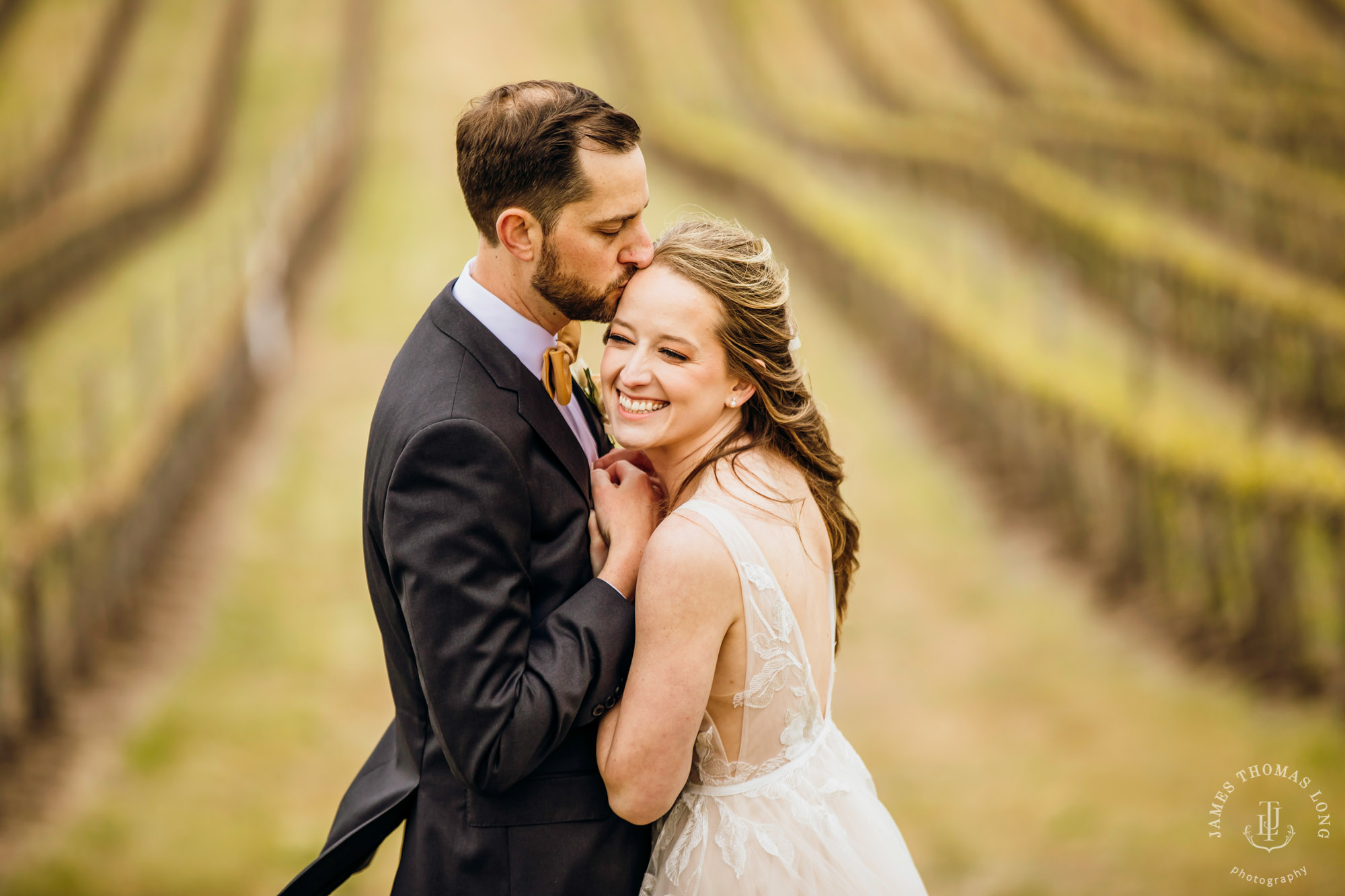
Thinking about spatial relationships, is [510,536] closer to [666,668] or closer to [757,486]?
[666,668]

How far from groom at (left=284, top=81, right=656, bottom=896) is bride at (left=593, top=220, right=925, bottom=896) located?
7 cm

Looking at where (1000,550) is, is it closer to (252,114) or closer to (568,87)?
(568,87)

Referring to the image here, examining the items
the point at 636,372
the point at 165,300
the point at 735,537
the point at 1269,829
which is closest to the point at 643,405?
the point at 636,372

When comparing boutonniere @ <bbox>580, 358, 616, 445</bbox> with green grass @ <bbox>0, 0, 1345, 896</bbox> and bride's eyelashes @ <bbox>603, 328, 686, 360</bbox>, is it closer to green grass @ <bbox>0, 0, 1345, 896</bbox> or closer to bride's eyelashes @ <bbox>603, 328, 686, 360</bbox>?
bride's eyelashes @ <bbox>603, 328, 686, 360</bbox>

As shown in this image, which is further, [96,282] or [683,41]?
[683,41]

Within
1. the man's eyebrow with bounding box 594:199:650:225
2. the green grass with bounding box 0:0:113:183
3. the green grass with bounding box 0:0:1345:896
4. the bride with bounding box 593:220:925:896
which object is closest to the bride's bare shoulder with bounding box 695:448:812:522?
the bride with bounding box 593:220:925:896

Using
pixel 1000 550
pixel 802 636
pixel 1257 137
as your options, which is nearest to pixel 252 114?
pixel 1000 550

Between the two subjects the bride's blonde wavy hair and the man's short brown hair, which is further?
the bride's blonde wavy hair

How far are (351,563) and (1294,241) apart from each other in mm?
7463

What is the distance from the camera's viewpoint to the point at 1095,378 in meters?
7.20

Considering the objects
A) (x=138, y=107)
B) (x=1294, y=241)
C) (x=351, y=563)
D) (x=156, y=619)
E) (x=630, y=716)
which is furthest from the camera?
(x=138, y=107)

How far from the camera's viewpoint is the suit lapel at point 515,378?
168 cm

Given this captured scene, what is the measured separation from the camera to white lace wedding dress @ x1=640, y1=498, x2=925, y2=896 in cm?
183

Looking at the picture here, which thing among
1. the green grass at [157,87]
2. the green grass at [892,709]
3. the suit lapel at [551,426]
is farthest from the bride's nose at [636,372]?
the green grass at [157,87]
